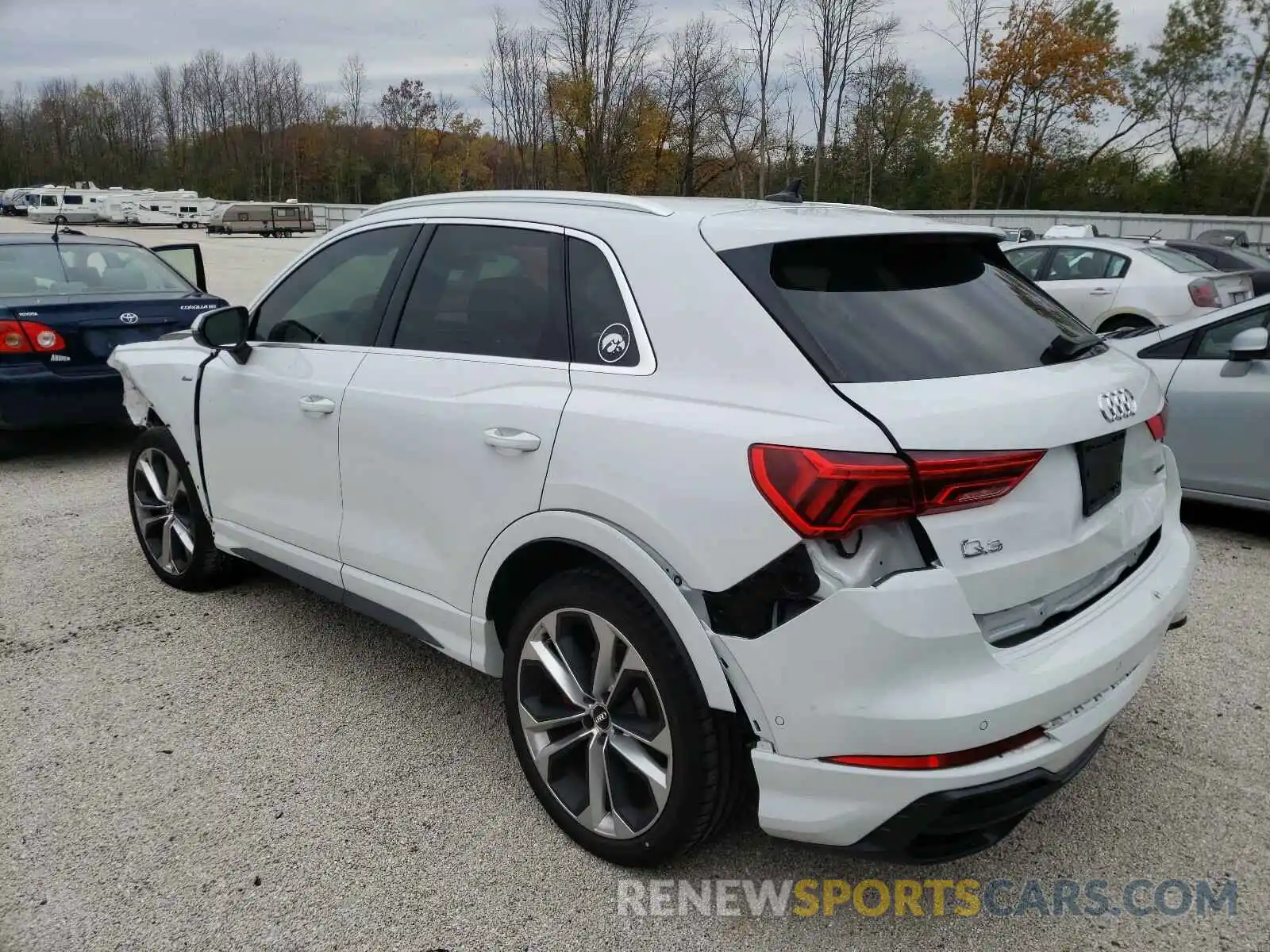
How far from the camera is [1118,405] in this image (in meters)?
2.40

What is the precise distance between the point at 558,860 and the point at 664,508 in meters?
1.12

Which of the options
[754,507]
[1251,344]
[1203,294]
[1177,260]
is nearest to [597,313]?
[754,507]

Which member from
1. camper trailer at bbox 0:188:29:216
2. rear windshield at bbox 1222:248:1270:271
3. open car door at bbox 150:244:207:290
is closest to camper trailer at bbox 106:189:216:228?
camper trailer at bbox 0:188:29:216

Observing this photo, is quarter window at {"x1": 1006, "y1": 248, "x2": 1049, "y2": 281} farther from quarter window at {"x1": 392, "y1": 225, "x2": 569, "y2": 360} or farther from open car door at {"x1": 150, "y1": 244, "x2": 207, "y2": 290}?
quarter window at {"x1": 392, "y1": 225, "x2": 569, "y2": 360}

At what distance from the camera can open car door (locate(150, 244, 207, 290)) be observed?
8.03 meters

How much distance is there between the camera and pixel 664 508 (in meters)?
2.18

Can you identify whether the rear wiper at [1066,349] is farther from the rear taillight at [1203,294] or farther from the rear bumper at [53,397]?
the rear taillight at [1203,294]

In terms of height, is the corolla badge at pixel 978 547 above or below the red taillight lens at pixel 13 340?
above

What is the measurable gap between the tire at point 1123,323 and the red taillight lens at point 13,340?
10261mm

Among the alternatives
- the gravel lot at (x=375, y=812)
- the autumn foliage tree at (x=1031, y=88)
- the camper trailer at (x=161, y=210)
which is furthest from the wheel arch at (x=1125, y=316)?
the camper trailer at (x=161, y=210)

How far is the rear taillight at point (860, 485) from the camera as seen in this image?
1.95 m

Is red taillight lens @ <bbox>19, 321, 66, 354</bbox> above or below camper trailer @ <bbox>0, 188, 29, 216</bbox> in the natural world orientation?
below

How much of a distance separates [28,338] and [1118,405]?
676 centimetres

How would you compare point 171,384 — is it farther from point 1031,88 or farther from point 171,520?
point 1031,88
